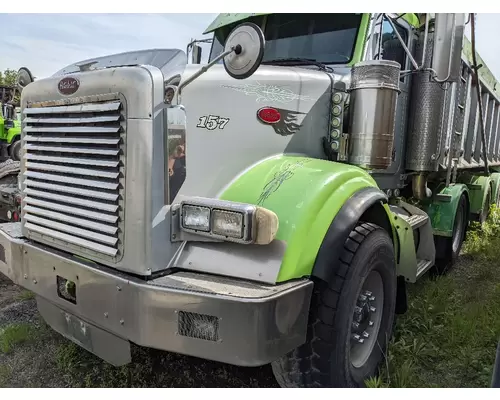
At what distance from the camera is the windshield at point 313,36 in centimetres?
362

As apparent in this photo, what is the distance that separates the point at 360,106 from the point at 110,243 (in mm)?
1935

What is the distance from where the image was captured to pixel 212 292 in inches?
84.5

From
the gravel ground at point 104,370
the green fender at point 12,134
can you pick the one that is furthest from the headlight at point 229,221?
the green fender at point 12,134

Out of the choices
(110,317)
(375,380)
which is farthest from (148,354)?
(375,380)

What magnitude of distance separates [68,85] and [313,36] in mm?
1964

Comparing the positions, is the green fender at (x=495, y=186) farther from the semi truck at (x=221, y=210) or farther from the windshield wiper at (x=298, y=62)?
the windshield wiper at (x=298, y=62)

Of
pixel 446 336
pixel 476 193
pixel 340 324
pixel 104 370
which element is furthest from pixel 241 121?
pixel 476 193

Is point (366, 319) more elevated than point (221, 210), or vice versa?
point (221, 210)

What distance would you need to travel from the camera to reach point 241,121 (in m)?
2.77

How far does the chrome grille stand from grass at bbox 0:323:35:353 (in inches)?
40.7

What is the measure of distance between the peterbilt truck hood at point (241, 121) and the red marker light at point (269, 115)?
0.02 metres

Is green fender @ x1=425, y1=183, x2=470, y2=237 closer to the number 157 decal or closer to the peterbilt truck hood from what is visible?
the peterbilt truck hood

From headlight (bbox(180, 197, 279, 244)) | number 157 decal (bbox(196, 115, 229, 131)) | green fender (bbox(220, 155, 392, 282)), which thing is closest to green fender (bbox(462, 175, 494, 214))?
green fender (bbox(220, 155, 392, 282))

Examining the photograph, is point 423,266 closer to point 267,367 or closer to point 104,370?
point 267,367
